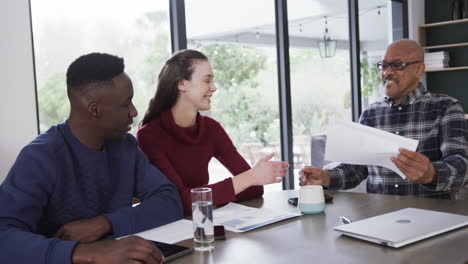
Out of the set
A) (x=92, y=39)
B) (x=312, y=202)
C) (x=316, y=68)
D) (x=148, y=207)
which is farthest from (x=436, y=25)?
(x=148, y=207)

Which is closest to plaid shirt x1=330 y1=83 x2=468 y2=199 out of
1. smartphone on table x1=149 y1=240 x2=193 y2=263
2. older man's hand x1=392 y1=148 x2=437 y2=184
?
older man's hand x1=392 y1=148 x2=437 y2=184

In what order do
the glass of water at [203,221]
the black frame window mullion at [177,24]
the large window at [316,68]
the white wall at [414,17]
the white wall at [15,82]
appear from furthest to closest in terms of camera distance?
the white wall at [414,17], the large window at [316,68], the black frame window mullion at [177,24], the white wall at [15,82], the glass of water at [203,221]

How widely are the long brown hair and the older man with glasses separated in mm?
667

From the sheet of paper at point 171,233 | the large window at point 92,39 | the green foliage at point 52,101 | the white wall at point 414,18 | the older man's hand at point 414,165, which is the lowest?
the sheet of paper at point 171,233

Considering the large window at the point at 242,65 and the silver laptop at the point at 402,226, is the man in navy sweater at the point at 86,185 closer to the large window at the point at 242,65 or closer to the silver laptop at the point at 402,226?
the silver laptop at the point at 402,226

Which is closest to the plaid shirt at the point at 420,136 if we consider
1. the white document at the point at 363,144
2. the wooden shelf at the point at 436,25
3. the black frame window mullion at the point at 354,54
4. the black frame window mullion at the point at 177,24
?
the white document at the point at 363,144

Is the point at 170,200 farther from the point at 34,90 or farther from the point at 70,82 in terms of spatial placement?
the point at 34,90

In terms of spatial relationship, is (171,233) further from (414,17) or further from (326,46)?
(414,17)

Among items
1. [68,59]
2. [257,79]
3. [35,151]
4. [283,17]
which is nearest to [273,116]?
[257,79]

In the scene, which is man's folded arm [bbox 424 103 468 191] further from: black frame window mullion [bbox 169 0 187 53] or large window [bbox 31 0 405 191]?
black frame window mullion [bbox 169 0 187 53]

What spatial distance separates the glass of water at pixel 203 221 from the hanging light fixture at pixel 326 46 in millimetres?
3469

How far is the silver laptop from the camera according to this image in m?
1.16

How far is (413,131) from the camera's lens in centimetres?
227

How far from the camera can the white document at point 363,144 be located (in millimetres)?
1592
